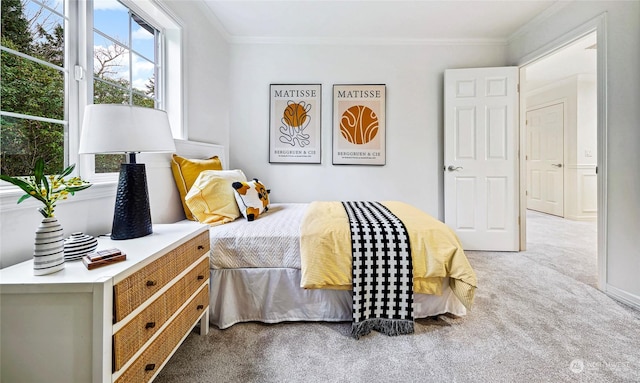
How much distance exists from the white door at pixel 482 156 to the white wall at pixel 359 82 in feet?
0.59

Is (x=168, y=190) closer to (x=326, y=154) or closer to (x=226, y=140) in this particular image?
(x=226, y=140)

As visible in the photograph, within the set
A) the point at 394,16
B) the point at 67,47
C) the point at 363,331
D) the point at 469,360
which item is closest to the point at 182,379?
the point at 363,331

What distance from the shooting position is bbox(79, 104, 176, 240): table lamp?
1154 mm

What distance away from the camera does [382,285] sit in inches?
63.9

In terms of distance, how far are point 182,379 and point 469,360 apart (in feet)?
4.69

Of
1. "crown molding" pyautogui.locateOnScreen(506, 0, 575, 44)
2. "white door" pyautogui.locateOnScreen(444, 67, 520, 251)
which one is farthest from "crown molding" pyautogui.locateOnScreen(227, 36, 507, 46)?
"white door" pyautogui.locateOnScreen(444, 67, 520, 251)

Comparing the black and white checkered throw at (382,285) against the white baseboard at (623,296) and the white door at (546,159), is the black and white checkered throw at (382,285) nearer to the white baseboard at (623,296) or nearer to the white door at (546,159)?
the white baseboard at (623,296)

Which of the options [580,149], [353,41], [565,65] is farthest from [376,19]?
[580,149]

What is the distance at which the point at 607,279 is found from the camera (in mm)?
2115

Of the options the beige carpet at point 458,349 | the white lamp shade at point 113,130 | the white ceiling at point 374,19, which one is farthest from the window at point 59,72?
the beige carpet at point 458,349

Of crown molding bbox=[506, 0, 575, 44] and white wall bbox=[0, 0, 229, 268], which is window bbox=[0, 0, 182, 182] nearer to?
white wall bbox=[0, 0, 229, 268]

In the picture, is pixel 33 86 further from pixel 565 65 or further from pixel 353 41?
pixel 565 65

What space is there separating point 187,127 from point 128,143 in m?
1.30

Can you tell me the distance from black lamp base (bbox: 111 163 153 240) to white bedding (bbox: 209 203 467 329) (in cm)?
47
